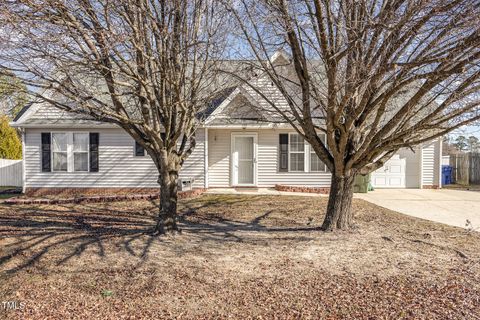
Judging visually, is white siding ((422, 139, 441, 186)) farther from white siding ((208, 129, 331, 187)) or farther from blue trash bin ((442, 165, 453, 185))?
white siding ((208, 129, 331, 187))

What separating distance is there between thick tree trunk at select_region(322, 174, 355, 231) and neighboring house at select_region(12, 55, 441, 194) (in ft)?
20.7

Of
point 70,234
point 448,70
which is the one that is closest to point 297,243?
point 448,70

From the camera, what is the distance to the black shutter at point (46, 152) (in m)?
13.0

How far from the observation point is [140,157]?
43.2 feet

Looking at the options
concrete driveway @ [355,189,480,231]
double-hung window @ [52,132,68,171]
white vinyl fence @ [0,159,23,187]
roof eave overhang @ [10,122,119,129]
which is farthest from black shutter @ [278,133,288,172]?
white vinyl fence @ [0,159,23,187]

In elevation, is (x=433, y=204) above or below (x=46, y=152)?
below

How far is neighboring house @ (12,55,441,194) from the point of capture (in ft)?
42.5

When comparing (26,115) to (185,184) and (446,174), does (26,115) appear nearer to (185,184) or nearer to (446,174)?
(185,184)

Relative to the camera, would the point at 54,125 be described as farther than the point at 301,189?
No

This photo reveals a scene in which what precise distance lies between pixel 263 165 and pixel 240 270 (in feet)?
28.8

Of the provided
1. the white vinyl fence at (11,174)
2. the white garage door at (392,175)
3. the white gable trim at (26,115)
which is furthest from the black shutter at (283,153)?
the white vinyl fence at (11,174)

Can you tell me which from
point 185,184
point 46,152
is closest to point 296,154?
point 185,184

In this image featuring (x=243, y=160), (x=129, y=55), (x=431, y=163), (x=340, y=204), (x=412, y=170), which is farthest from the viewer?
(x=412, y=170)

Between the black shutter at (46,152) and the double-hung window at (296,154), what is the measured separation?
375 inches
